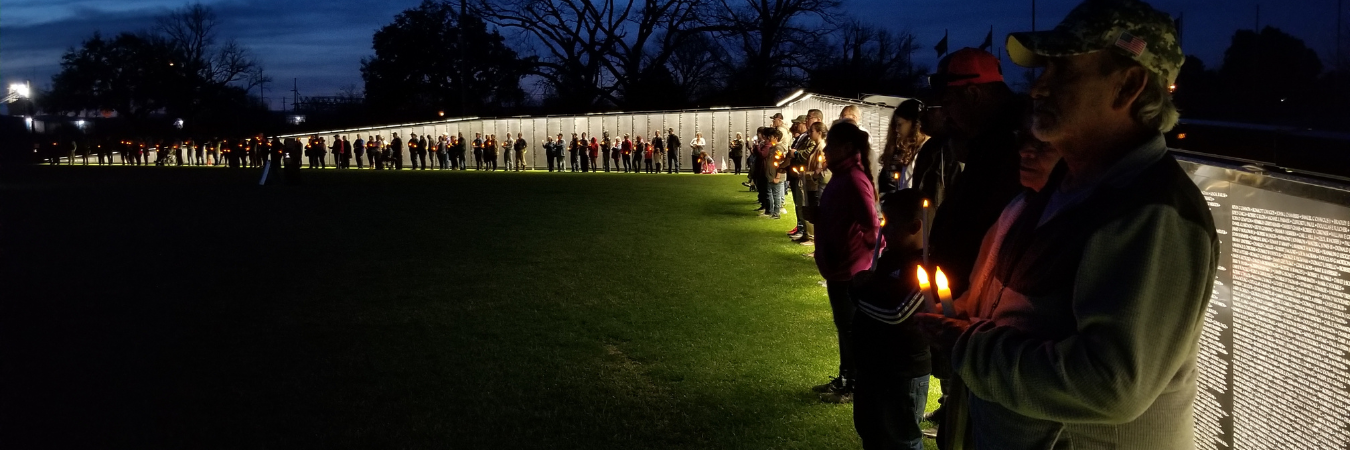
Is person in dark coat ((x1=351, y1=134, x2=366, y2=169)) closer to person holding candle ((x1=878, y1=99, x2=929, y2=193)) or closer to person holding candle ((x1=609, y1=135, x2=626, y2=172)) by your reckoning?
person holding candle ((x1=609, y1=135, x2=626, y2=172))

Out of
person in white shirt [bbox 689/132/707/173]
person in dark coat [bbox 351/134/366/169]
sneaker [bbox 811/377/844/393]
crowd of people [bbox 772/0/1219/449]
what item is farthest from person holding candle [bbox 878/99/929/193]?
person in dark coat [bbox 351/134/366/169]

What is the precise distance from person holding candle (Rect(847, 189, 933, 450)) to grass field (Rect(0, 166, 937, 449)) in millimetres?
903

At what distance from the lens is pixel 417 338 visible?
→ 7.06 m

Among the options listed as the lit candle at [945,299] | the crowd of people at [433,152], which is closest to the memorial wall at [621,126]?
the crowd of people at [433,152]

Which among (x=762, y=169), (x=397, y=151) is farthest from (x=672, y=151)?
(x=762, y=169)

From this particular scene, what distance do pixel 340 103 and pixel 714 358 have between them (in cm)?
7241

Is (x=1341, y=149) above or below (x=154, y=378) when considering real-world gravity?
above

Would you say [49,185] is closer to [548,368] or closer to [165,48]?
[548,368]

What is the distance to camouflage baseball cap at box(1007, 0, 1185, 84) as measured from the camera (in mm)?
1717

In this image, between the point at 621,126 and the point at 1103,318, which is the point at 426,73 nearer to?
the point at 621,126

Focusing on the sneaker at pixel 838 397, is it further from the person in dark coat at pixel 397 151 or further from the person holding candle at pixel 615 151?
the person in dark coat at pixel 397 151

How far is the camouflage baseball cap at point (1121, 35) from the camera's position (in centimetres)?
172

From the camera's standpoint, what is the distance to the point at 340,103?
72.1m

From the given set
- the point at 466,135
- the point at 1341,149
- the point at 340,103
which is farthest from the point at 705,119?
the point at 340,103
